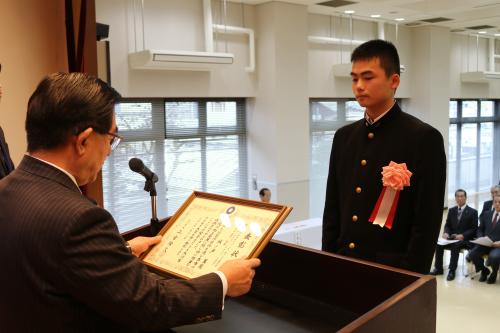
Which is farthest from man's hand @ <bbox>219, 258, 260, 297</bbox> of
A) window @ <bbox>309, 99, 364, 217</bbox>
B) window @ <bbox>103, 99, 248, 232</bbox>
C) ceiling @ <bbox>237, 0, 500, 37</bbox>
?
window @ <bbox>309, 99, 364, 217</bbox>

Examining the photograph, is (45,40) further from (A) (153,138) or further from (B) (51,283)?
(A) (153,138)

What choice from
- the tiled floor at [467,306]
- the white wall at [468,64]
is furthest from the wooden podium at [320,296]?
the white wall at [468,64]

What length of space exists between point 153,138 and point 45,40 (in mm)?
3654

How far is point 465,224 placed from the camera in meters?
6.71

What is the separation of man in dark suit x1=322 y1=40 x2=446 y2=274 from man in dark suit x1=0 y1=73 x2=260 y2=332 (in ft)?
3.18

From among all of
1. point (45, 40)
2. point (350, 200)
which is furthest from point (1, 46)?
point (350, 200)

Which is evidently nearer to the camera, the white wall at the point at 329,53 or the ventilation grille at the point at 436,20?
the white wall at the point at 329,53

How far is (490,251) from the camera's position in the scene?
6207 mm

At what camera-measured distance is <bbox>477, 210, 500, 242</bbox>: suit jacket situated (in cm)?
632

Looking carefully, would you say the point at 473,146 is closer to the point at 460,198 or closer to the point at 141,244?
the point at 460,198

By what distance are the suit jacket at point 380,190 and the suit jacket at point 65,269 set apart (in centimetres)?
102

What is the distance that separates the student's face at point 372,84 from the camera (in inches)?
74.0

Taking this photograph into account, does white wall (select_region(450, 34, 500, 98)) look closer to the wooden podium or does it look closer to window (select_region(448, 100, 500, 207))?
window (select_region(448, 100, 500, 207))

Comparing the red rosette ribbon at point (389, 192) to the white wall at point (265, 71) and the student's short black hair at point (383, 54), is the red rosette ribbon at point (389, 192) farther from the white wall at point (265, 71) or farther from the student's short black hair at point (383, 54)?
the white wall at point (265, 71)
